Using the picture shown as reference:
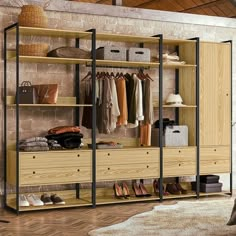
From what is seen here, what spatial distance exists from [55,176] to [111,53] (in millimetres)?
1680

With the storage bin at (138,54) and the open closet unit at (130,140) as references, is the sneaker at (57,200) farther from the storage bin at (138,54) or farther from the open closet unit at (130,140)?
the storage bin at (138,54)

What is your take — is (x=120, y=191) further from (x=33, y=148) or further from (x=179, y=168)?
(x=33, y=148)

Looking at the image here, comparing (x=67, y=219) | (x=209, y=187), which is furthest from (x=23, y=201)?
(x=209, y=187)

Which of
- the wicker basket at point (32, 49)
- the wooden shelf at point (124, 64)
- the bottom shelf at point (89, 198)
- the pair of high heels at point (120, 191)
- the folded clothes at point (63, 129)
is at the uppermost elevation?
the wicker basket at point (32, 49)

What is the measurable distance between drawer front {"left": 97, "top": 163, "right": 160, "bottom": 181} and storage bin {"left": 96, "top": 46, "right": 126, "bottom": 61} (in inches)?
53.0

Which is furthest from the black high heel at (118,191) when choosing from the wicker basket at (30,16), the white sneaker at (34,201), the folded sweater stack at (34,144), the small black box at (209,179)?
the wicker basket at (30,16)

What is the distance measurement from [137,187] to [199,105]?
1387mm

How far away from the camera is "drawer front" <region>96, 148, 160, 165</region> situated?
7.72 m

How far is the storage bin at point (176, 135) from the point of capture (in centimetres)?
828

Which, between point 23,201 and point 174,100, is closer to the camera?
point 23,201

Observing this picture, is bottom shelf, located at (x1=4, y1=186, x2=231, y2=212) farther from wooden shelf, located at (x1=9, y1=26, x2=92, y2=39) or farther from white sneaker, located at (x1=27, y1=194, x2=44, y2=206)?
wooden shelf, located at (x1=9, y1=26, x2=92, y2=39)

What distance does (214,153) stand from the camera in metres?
8.58

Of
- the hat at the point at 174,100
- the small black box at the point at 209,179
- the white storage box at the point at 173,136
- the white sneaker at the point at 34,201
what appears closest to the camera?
the white sneaker at the point at 34,201

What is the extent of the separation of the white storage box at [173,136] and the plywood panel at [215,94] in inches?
9.6
